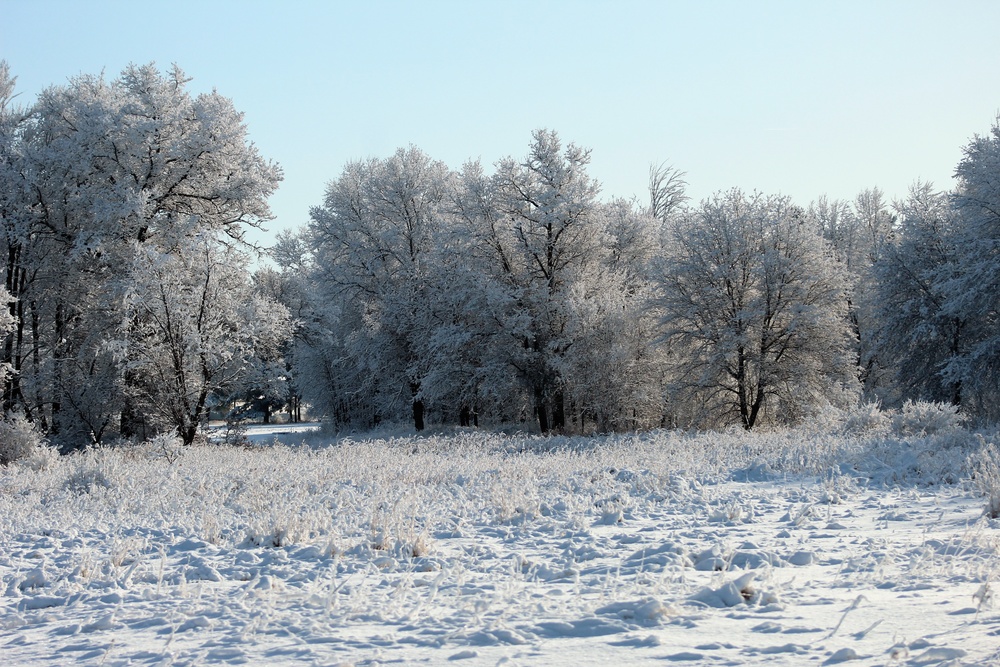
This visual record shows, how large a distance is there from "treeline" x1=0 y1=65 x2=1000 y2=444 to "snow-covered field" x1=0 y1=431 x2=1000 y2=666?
10.8 metres

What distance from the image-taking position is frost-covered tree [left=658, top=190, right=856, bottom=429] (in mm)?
24391

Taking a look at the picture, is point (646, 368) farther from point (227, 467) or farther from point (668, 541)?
point (668, 541)

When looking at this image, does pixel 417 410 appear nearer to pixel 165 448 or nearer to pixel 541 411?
pixel 541 411

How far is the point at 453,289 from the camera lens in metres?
27.0

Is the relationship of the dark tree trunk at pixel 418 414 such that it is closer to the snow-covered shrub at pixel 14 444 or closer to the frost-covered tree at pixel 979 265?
the snow-covered shrub at pixel 14 444

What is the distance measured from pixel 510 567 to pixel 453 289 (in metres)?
21.6

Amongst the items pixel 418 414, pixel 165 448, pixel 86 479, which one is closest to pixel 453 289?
pixel 418 414

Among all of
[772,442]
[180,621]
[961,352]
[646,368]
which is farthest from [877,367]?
[180,621]

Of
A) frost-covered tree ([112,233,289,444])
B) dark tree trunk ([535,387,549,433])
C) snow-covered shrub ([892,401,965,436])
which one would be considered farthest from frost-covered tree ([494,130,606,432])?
snow-covered shrub ([892,401,965,436])

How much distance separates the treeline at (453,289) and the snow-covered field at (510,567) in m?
10.8

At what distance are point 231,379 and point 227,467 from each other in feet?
31.3

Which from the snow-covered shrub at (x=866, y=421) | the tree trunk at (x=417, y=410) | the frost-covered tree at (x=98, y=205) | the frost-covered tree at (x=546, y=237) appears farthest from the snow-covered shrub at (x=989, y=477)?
the tree trunk at (x=417, y=410)

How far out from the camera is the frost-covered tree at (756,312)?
2439 centimetres

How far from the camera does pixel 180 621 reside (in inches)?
176
